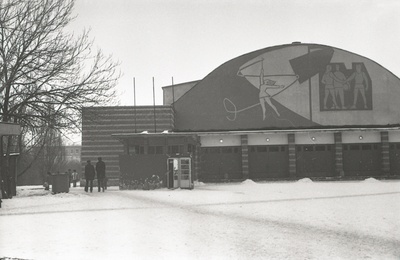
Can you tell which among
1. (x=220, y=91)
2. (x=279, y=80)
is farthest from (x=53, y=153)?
(x=279, y=80)

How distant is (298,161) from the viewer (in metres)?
37.3

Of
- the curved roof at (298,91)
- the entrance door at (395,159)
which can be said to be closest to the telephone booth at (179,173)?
the curved roof at (298,91)

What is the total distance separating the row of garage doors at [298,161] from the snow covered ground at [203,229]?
57.3 ft

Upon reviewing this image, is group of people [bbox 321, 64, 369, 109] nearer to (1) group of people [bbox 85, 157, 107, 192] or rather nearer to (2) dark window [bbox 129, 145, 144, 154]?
(2) dark window [bbox 129, 145, 144, 154]

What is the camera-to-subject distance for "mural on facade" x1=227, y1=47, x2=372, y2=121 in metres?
41.0

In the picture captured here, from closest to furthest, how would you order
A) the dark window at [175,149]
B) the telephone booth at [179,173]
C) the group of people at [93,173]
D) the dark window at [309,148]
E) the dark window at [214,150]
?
the group of people at [93,173] < the telephone booth at [179,173] < the dark window at [175,149] < the dark window at [214,150] < the dark window at [309,148]

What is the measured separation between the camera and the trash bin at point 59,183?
24969mm

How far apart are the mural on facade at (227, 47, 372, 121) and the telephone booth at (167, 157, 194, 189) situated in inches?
541

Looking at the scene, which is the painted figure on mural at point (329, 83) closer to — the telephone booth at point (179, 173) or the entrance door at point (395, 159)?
the entrance door at point (395, 159)

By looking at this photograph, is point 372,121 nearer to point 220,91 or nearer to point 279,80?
point 279,80

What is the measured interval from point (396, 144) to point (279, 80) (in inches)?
409

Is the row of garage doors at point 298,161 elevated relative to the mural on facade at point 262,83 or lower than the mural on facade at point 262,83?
lower

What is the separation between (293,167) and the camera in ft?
120

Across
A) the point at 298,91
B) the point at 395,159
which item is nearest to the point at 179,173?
the point at 298,91
